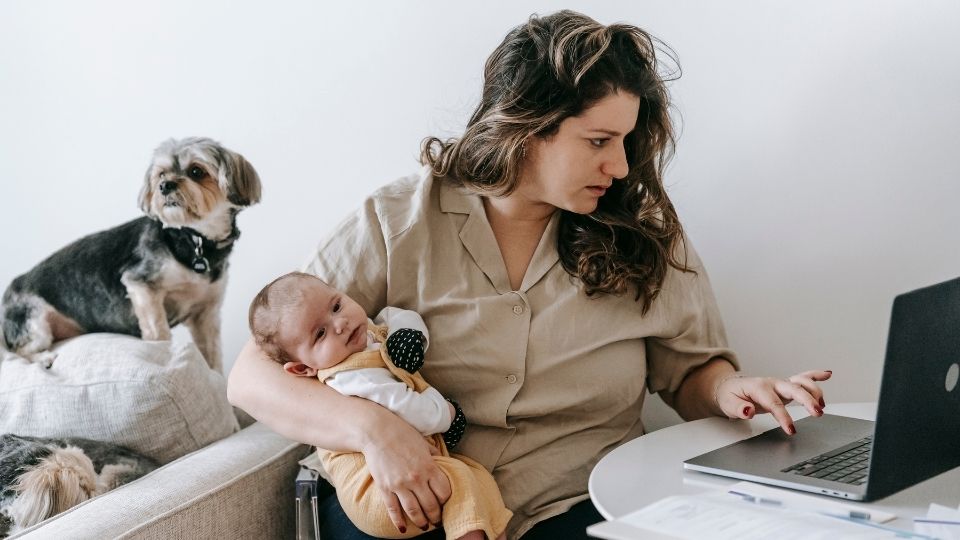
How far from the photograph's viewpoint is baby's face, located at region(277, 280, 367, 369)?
1446mm

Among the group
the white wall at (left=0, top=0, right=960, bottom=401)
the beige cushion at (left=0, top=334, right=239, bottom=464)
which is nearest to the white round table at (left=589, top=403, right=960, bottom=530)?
the white wall at (left=0, top=0, right=960, bottom=401)

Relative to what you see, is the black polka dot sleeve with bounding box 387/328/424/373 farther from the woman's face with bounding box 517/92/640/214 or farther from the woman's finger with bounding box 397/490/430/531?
the woman's face with bounding box 517/92/640/214

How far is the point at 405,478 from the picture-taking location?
1.37 metres

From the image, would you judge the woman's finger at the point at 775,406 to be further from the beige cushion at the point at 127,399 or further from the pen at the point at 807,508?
the beige cushion at the point at 127,399

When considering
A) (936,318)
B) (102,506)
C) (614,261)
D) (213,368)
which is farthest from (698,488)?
(213,368)

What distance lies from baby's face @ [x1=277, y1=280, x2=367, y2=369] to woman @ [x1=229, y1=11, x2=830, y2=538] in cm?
6

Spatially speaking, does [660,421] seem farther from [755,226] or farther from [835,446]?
[835,446]

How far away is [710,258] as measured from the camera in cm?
189

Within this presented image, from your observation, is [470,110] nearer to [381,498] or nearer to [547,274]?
[547,274]

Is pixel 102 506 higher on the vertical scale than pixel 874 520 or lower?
lower

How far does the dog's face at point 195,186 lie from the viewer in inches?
78.2

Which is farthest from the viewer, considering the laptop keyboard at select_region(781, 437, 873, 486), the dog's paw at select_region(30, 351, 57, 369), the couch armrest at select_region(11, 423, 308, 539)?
the dog's paw at select_region(30, 351, 57, 369)

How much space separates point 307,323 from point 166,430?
420mm

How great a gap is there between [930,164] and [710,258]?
0.43 metres
